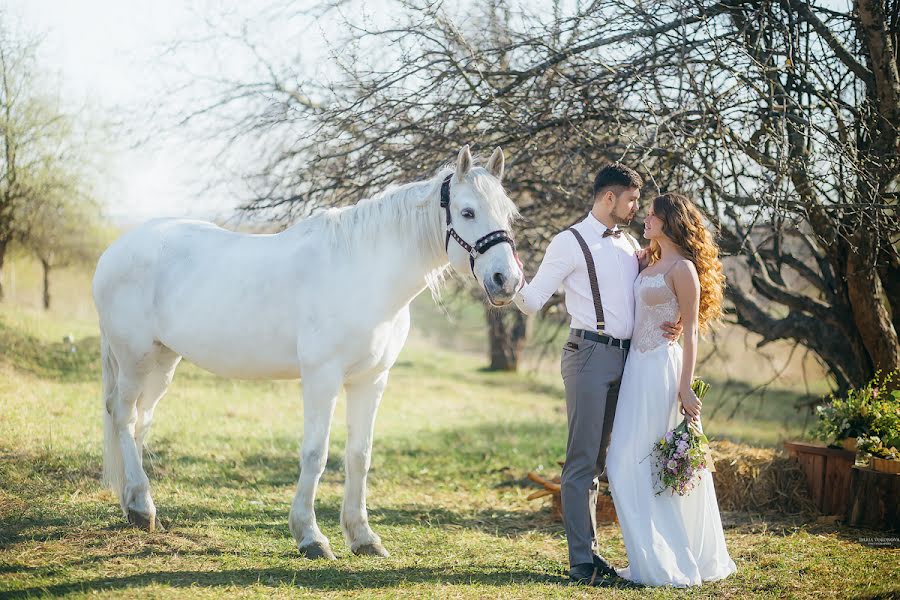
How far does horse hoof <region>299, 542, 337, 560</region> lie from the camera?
430cm

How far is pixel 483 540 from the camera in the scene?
5.23m

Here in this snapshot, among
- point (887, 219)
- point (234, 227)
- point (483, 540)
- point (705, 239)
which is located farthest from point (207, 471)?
point (887, 219)

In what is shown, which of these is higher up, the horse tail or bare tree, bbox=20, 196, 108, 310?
bare tree, bbox=20, 196, 108, 310

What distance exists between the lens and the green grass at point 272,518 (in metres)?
3.93

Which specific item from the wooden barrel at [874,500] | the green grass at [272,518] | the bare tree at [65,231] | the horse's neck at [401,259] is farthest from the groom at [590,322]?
the bare tree at [65,231]

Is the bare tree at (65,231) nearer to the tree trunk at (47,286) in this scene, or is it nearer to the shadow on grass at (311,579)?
the tree trunk at (47,286)

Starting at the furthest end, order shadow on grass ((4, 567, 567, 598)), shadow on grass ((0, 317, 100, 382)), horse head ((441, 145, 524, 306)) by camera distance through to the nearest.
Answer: shadow on grass ((0, 317, 100, 382)) < horse head ((441, 145, 524, 306)) < shadow on grass ((4, 567, 567, 598))

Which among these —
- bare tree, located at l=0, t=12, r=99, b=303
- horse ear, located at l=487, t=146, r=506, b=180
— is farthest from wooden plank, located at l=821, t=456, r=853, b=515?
bare tree, located at l=0, t=12, r=99, b=303

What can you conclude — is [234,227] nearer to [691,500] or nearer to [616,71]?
[616,71]

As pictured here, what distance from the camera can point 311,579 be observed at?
13.0 ft

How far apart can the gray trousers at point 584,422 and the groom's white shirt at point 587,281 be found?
139 mm

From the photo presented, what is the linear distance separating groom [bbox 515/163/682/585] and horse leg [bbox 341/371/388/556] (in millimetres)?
1177

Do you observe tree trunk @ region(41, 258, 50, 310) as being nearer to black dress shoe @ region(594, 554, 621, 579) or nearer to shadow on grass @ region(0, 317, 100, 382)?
shadow on grass @ region(0, 317, 100, 382)

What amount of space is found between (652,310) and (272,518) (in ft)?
10.5
